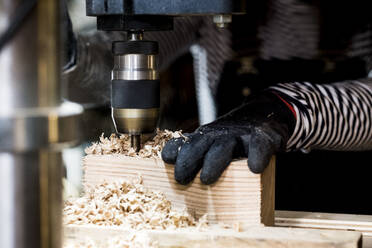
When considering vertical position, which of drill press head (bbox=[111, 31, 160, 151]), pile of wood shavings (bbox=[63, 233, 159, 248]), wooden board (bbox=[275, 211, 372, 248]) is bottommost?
wooden board (bbox=[275, 211, 372, 248])

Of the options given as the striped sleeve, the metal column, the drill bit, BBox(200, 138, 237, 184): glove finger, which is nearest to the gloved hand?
BBox(200, 138, 237, 184): glove finger

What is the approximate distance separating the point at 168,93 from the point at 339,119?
0.88 metres

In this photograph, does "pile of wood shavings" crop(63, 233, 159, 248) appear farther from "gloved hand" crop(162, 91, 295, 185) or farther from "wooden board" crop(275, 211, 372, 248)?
"wooden board" crop(275, 211, 372, 248)

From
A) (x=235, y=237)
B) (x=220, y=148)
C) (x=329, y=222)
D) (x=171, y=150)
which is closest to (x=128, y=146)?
(x=171, y=150)

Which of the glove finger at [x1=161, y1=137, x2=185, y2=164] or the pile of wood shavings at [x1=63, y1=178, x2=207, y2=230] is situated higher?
the glove finger at [x1=161, y1=137, x2=185, y2=164]

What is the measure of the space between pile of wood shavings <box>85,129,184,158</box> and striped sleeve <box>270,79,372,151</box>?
38 cm

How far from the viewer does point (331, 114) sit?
165 centimetres

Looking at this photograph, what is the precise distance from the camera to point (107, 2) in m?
1.01

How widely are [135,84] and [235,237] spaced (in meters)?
0.37

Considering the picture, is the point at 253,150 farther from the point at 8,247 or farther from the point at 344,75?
the point at 344,75

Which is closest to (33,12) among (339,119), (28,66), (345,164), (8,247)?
(28,66)

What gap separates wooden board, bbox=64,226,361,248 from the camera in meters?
1.01

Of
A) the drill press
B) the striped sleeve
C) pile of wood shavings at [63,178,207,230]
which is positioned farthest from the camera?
the striped sleeve

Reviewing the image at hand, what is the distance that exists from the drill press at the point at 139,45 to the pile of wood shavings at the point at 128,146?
130mm
